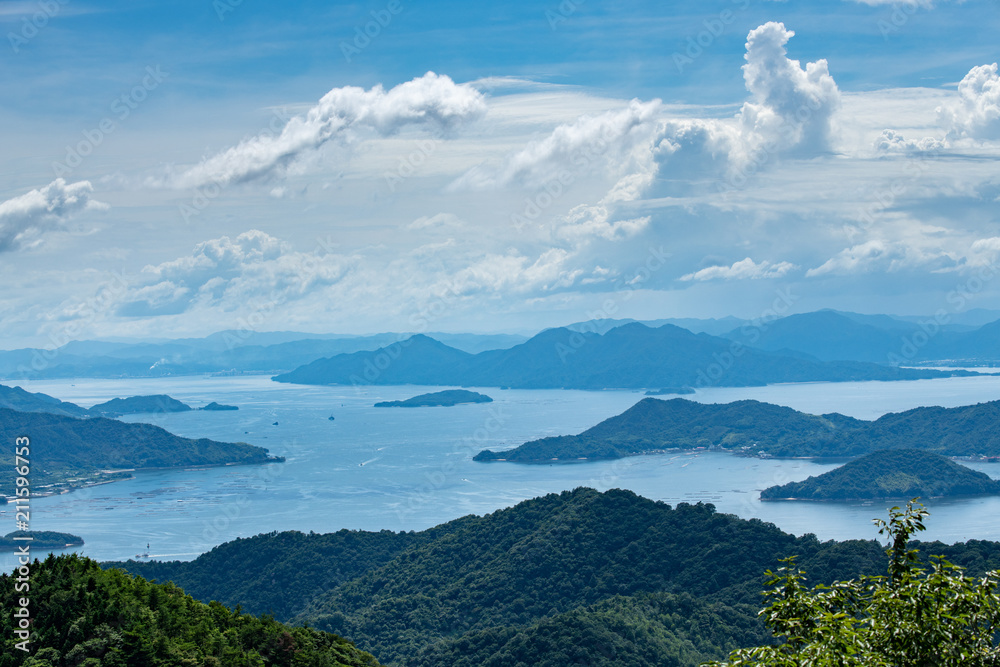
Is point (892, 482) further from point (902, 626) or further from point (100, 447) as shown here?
point (100, 447)

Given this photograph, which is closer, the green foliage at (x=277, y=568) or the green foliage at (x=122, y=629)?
the green foliage at (x=122, y=629)

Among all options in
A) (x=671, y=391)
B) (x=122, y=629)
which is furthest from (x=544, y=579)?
(x=671, y=391)

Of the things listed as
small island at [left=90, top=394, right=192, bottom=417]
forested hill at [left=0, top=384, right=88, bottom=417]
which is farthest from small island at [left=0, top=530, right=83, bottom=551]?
small island at [left=90, top=394, right=192, bottom=417]

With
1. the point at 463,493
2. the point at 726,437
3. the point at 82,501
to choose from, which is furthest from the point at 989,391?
the point at 82,501

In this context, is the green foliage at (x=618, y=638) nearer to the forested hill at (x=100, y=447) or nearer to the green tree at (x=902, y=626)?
the green tree at (x=902, y=626)

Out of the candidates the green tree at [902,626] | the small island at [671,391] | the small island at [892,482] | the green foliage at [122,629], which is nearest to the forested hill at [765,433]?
the small island at [892,482]


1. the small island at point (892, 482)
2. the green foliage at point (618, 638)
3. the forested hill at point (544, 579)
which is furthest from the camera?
the small island at point (892, 482)
